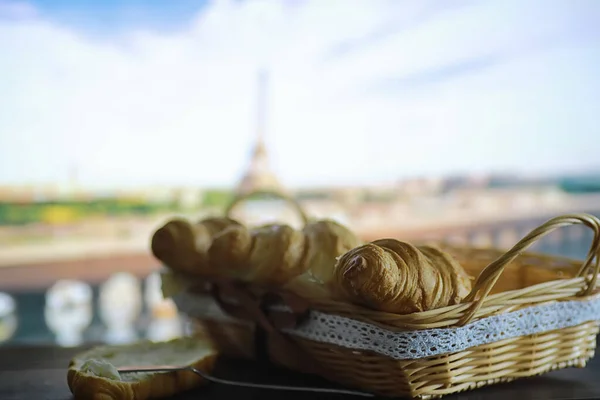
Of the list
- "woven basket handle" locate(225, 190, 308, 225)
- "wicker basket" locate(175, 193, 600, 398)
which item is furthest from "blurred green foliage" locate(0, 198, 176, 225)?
"wicker basket" locate(175, 193, 600, 398)

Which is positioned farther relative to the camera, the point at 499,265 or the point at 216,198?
the point at 216,198

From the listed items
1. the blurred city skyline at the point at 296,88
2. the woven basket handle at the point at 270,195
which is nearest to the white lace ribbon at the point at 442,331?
the woven basket handle at the point at 270,195

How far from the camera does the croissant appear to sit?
2.34ft

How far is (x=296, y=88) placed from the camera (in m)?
3.24

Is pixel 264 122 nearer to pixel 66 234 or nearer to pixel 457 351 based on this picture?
pixel 66 234

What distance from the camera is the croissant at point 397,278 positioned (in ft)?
2.34

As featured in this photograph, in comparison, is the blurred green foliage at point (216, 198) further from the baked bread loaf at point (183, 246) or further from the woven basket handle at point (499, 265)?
the woven basket handle at point (499, 265)

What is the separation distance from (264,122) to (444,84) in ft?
2.93

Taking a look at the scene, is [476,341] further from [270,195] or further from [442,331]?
[270,195]

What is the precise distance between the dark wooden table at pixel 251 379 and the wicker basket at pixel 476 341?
2 centimetres

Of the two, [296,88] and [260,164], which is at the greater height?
[296,88]

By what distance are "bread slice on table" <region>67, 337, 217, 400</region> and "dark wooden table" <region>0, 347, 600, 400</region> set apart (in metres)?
0.03

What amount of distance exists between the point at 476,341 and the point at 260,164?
7.23ft

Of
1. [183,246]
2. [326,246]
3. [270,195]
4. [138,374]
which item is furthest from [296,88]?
[138,374]
